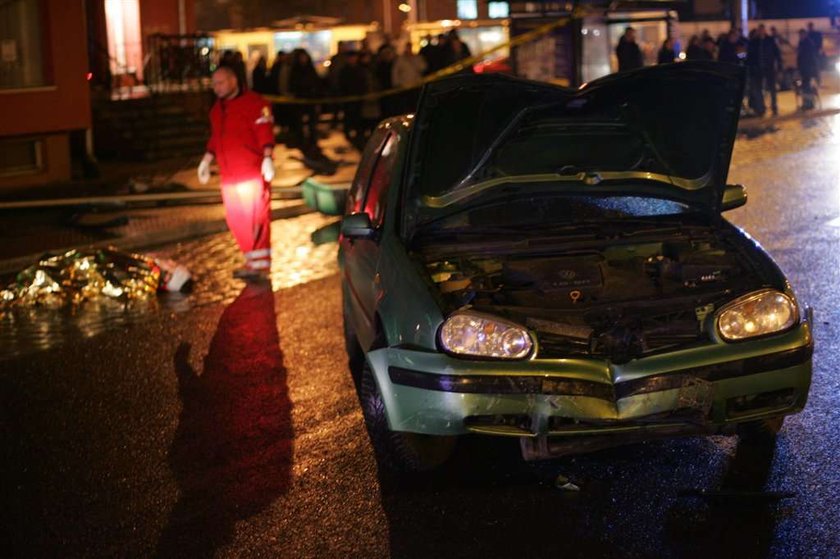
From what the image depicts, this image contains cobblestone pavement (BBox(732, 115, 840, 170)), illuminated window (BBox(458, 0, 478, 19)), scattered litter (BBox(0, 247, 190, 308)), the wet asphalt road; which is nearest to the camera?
the wet asphalt road

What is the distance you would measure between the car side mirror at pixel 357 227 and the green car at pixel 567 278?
10mm

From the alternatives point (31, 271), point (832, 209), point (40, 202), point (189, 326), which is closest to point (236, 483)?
point (189, 326)

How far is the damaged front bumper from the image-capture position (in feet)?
15.7

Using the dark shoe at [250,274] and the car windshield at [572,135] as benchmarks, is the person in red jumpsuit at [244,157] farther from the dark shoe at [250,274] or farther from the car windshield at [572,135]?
the car windshield at [572,135]

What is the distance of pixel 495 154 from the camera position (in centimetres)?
571

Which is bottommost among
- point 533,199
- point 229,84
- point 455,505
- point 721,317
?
point 455,505

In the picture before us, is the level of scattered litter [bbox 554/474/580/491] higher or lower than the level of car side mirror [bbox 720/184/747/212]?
lower

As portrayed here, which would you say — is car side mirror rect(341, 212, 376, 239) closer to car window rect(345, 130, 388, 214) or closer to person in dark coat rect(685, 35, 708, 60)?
car window rect(345, 130, 388, 214)

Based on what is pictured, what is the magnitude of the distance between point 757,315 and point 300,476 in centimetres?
213

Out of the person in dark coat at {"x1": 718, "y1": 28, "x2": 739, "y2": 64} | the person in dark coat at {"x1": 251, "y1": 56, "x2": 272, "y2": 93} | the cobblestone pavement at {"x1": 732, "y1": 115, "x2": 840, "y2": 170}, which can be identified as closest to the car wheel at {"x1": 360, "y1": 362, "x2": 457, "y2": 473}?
the cobblestone pavement at {"x1": 732, "y1": 115, "x2": 840, "y2": 170}

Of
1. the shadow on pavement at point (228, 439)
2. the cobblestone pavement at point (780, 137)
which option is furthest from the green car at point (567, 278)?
the cobblestone pavement at point (780, 137)

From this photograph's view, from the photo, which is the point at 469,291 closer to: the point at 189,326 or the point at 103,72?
the point at 189,326

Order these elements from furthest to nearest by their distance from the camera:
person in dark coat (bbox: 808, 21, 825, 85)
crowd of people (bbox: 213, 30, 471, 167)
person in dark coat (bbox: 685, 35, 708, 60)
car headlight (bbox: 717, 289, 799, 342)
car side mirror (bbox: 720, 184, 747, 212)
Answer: person in dark coat (bbox: 808, 21, 825, 85)
person in dark coat (bbox: 685, 35, 708, 60)
crowd of people (bbox: 213, 30, 471, 167)
car side mirror (bbox: 720, 184, 747, 212)
car headlight (bbox: 717, 289, 799, 342)

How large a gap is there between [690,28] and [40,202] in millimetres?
22489
